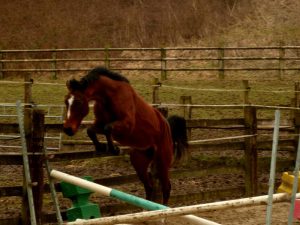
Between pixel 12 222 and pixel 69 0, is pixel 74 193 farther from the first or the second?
pixel 69 0

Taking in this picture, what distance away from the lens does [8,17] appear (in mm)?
30922

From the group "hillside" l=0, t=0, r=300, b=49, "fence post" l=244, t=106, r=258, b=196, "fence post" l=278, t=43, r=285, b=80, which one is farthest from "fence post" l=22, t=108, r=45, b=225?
"hillside" l=0, t=0, r=300, b=49

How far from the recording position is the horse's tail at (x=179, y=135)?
6219mm

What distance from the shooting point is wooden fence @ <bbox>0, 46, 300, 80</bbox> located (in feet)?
64.6

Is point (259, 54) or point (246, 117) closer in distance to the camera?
point (246, 117)

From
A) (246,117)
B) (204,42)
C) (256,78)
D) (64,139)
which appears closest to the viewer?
(246,117)

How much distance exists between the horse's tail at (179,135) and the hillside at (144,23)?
18178 mm

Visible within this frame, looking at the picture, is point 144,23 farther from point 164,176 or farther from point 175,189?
point 164,176

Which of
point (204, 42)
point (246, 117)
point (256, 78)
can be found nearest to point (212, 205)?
point (246, 117)

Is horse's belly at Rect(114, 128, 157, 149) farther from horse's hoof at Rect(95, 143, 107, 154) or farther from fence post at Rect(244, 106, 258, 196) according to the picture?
fence post at Rect(244, 106, 258, 196)

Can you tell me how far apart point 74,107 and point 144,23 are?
25527 mm

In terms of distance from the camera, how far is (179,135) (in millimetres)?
6305

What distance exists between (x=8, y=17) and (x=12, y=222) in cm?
2666

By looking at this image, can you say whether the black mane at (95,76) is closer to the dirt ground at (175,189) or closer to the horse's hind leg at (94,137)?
the horse's hind leg at (94,137)
